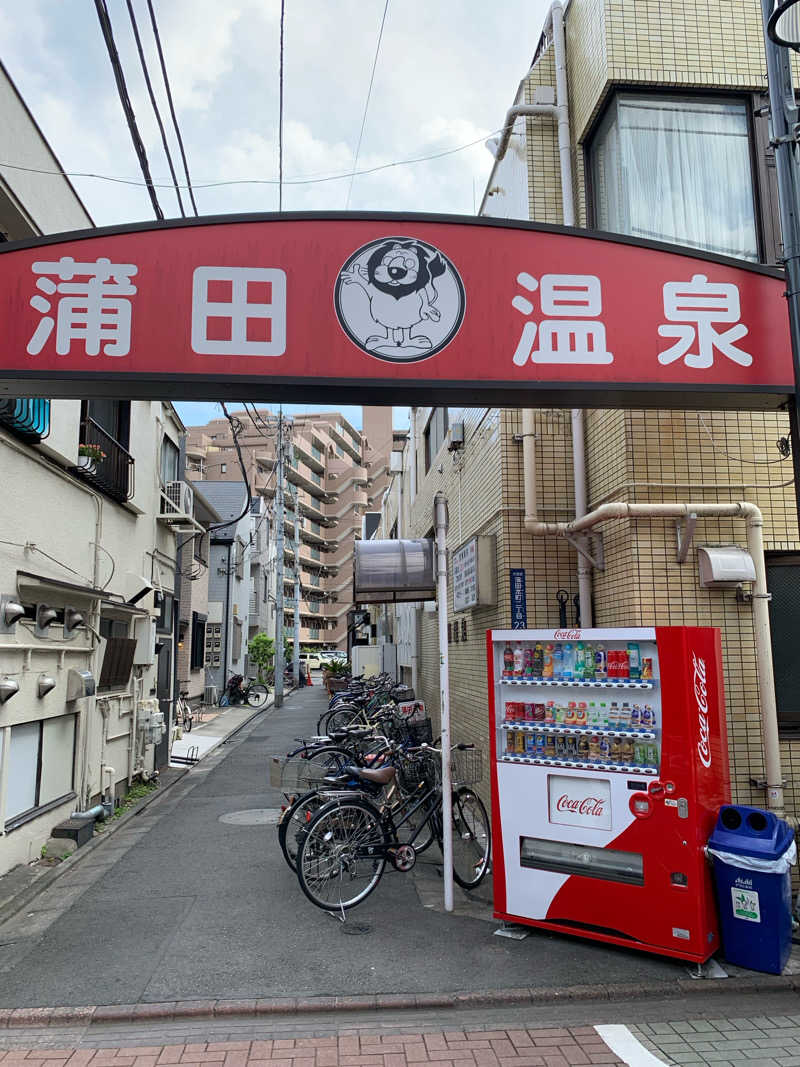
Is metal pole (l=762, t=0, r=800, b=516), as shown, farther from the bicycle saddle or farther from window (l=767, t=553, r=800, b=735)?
the bicycle saddle

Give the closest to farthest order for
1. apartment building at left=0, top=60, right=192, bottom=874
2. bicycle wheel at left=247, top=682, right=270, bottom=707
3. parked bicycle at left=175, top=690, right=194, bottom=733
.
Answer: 1. apartment building at left=0, top=60, right=192, bottom=874
2. parked bicycle at left=175, top=690, right=194, bottom=733
3. bicycle wheel at left=247, top=682, right=270, bottom=707

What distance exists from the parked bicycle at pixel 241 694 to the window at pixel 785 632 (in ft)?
80.7

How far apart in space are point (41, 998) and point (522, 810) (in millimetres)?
3435

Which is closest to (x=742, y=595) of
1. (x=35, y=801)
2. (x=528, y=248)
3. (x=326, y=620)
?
(x=528, y=248)

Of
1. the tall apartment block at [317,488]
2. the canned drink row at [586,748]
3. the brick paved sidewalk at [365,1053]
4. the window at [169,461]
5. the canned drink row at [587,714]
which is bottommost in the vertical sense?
the brick paved sidewalk at [365,1053]

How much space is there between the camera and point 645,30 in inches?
290

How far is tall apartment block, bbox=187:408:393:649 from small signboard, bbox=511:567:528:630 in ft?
192

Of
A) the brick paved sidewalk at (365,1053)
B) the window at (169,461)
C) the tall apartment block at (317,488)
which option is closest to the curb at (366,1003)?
the brick paved sidewalk at (365,1053)

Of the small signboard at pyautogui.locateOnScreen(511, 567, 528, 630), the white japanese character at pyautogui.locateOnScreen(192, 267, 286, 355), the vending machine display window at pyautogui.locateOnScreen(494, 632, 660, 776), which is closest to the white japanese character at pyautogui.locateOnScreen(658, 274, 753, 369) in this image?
the vending machine display window at pyautogui.locateOnScreen(494, 632, 660, 776)

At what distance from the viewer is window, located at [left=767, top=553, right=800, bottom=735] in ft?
21.2

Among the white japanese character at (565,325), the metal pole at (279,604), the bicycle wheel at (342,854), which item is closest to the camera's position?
the white japanese character at (565,325)

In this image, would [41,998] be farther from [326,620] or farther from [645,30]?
[326,620]

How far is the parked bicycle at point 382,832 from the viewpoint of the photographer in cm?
636

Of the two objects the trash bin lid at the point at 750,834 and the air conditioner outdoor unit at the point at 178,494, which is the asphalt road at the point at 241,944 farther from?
the air conditioner outdoor unit at the point at 178,494
